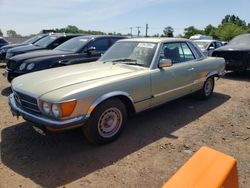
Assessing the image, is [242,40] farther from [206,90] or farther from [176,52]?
[176,52]

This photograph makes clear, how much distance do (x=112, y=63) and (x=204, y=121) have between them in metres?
2.14

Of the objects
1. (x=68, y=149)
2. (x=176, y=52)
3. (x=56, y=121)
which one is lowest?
(x=68, y=149)

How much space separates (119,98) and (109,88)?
33cm

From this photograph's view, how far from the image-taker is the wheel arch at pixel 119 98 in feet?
11.6

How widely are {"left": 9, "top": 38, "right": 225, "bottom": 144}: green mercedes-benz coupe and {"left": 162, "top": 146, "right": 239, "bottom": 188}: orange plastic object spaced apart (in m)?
1.88

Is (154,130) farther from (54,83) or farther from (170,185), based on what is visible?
(170,185)

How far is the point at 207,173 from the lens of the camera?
1788 mm

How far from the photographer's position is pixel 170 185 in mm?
1702

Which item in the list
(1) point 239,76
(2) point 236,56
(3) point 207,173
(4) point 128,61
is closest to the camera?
(3) point 207,173

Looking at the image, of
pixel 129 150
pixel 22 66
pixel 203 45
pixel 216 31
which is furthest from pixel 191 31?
pixel 129 150

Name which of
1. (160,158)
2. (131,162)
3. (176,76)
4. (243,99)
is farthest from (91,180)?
(243,99)

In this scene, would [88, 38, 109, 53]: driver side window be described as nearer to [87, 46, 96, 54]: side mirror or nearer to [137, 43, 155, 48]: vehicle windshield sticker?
[87, 46, 96, 54]: side mirror

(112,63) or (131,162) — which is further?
(112,63)

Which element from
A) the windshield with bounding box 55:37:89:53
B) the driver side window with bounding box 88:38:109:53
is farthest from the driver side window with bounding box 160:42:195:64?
the windshield with bounding box 55:37:89:53
